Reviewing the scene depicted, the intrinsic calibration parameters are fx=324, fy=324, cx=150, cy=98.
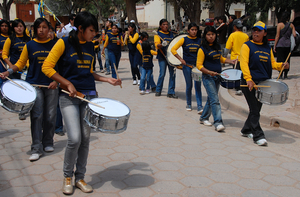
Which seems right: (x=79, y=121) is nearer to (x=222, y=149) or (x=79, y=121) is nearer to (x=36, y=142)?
(x=36, y=142)

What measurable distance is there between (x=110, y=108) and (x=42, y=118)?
1.89 meters

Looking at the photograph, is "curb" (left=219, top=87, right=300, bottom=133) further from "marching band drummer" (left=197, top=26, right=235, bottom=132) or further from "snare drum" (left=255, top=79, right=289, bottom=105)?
"snare drum" (left=255, top=79, right=289, bottom=105)

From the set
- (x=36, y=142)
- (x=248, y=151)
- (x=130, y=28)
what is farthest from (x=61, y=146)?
(x=130, y=28)

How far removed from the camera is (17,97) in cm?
418

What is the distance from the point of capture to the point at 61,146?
516cm

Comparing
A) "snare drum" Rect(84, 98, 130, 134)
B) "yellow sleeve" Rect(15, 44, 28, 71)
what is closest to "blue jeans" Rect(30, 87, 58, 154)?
"yellow sleeve" Rect(15, 44, 28, 71)

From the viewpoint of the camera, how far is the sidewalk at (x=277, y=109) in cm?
600

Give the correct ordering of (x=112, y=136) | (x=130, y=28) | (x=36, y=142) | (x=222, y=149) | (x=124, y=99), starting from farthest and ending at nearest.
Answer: (x=130, y=28), (x=124, y=99), (x=112, y=136), (x=222, y=149), (x=36, y=142)

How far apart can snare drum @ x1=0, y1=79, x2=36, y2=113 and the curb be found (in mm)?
4319

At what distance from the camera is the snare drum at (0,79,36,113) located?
409 cm

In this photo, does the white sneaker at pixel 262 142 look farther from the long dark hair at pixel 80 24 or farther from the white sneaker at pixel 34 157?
the white sneaker at pixel 34 157

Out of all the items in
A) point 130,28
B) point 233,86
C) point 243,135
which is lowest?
point 243,135

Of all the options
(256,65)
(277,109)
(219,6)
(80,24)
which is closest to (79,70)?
(80,24)

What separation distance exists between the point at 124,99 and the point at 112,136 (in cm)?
313
